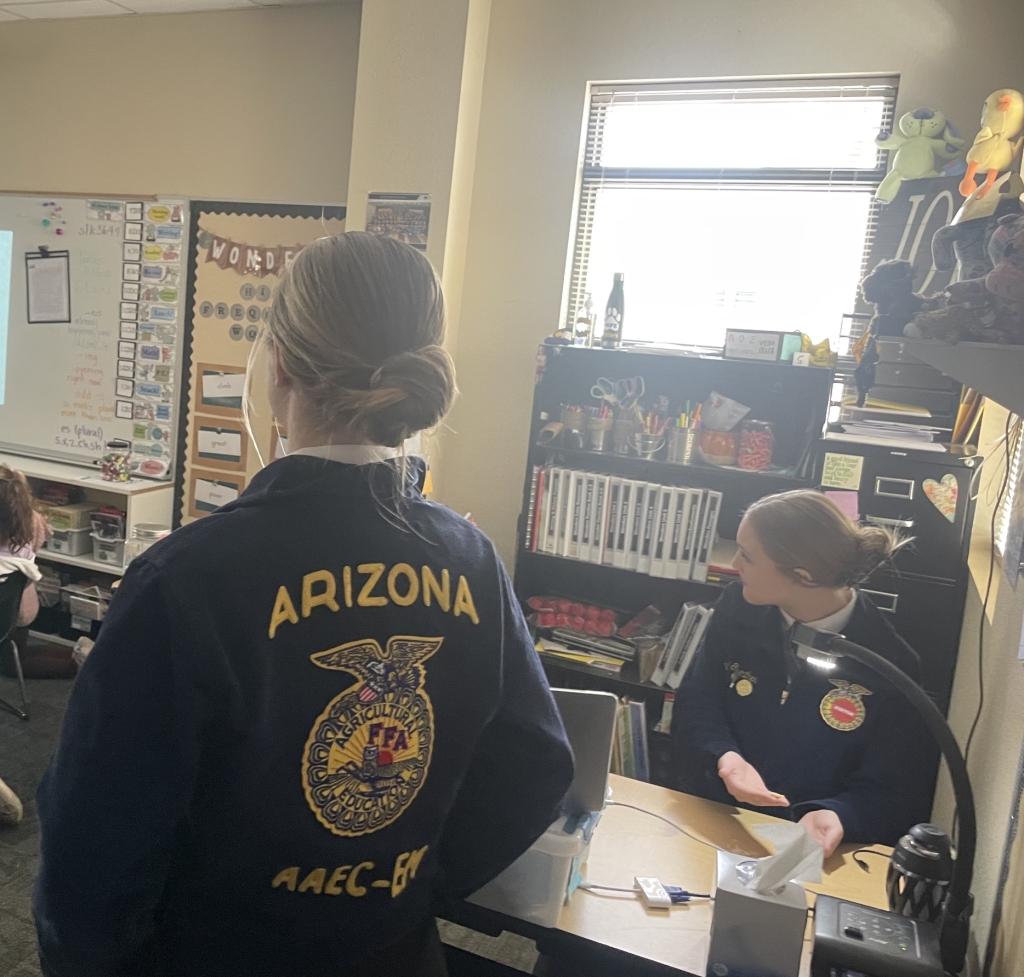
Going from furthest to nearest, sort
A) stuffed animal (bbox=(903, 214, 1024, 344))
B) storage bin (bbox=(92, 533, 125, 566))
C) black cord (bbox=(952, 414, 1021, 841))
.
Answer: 1. storage bin (bbox=(92, 533, 125, 566))
2. black cord (bbox=(952, 414, 1021, 841))
3. stuffed animal (bbox=(903, 214, 1024, 344))

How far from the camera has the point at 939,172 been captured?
8.18 feet

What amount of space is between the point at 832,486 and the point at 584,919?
1520 mm

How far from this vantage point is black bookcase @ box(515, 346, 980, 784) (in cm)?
229

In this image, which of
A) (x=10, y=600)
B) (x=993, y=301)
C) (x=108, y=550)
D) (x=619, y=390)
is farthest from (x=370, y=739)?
(x=108, y=550)

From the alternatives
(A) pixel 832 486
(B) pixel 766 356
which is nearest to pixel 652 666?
(A) pixel 832 486

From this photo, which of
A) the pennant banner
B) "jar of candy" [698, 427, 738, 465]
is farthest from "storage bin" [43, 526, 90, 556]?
"jar of candy" [698, 427, 738, 465]

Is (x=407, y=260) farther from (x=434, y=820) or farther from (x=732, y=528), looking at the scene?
(x=732, y=528)

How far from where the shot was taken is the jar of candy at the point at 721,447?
2613mm

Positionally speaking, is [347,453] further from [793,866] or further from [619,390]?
[619,390]

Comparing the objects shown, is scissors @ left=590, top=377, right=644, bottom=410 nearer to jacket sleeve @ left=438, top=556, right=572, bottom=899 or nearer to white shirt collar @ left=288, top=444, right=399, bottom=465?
jacket sleeve @ left=438, top=556, right=572, bottom=899

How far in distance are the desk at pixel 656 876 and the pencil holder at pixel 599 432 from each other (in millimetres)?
1227

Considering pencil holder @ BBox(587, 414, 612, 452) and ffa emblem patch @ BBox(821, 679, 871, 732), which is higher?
pencil holder @ BBox(587, 414, 612, 452)

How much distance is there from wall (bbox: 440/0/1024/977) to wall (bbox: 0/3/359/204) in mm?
738

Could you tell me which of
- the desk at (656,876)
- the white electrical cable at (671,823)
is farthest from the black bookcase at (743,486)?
the white electrical cable at (671,823)
